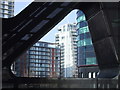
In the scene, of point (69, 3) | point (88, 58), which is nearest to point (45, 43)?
point (88, 58)

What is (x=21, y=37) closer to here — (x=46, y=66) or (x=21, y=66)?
(x=21, y=66)

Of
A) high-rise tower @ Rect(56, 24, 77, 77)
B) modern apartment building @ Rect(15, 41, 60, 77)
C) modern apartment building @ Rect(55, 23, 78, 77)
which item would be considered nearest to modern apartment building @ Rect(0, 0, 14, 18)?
modern apartment building @ Rect(15, 41, 60, 77)

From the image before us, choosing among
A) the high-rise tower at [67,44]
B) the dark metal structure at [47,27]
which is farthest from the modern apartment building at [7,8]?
the dark metal structure at [47,27]

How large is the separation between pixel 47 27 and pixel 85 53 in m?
52.6

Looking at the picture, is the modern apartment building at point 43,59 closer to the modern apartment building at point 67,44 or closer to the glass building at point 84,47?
the modern apartment building at point 67,44

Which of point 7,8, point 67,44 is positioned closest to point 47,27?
point 7,8

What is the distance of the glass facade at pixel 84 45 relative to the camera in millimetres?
66312

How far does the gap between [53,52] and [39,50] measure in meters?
11.1

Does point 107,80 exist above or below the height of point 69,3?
below

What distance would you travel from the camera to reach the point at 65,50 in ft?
615

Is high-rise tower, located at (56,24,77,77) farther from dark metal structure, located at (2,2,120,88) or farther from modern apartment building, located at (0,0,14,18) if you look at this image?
dark metal structure, located at (2,2,120,88)

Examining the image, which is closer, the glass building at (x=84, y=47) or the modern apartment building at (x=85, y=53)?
the modern apartment building at (x=85, y=53)

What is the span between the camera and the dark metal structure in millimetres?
15203

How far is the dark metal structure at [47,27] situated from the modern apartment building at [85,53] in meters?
46.7
